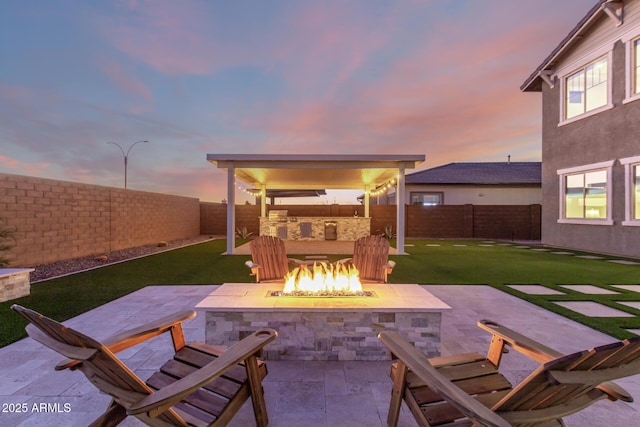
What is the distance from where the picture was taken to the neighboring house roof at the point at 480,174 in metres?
17.9

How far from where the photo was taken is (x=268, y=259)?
15.4 feet

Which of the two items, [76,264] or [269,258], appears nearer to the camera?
[269,258]

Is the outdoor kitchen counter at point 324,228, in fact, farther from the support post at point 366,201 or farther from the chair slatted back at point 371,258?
the chair slatted back at point 371,258

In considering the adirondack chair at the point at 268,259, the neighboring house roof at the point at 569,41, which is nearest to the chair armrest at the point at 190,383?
the adirondack chair at the point at 268,259

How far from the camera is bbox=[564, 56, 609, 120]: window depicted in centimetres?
959

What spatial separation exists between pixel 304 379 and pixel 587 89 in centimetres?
1318

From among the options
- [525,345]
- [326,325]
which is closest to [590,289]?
[525,345]

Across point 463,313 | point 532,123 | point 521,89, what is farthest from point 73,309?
point 532,123

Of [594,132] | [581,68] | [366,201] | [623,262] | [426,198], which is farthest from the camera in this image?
[426,198]

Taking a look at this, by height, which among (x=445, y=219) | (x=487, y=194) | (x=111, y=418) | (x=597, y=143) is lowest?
(x=111, y=418)

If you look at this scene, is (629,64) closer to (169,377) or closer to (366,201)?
(366,201)

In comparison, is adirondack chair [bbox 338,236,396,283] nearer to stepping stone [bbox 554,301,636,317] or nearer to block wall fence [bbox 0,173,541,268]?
stepping stone [bbox 554,301,636,317]

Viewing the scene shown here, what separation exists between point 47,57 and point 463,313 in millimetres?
13331

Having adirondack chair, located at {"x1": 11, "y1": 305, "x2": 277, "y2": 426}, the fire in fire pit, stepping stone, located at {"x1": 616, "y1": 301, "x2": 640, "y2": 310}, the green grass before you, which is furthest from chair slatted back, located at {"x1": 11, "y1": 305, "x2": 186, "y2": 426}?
stepping stone, located at {"x1": 616, "y1": 301, "x2": 640, "y2": 310}
